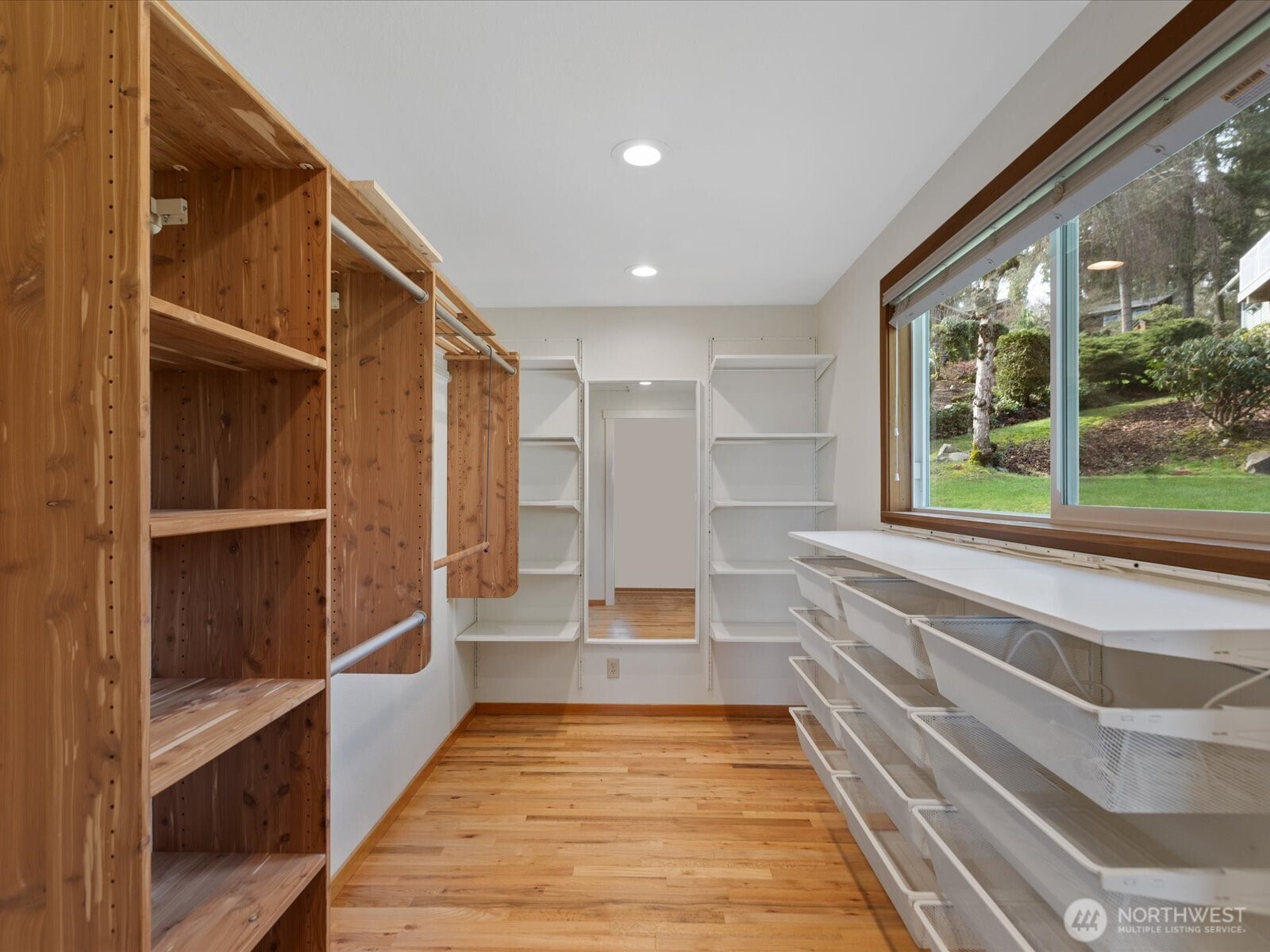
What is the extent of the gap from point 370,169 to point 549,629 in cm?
235

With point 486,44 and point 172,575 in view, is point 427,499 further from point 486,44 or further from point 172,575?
point 486,44

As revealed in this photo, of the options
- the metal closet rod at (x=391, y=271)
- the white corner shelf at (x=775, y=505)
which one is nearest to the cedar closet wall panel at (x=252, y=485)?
the metal closet rod at (x=391, y=271)

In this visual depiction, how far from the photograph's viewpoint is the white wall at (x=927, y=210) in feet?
4.07

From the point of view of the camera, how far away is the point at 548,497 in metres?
3.48

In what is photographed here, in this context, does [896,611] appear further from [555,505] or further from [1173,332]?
[555,505]

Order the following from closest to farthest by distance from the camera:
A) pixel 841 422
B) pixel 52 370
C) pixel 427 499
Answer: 1. pixel 52 370
2. pixel 427 499
3. pixel 841 422

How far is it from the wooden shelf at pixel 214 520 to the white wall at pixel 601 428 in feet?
7.67

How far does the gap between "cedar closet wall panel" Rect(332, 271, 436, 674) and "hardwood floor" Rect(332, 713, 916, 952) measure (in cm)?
93

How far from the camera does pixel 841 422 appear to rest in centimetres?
305

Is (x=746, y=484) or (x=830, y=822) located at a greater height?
(x=746, y=484)

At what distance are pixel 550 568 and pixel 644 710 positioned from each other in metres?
1.00

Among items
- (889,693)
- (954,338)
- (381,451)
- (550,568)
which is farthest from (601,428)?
(889,693)

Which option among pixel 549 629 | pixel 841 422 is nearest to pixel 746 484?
pixel 841 422

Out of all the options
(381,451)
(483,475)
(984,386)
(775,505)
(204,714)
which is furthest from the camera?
(775,505)
